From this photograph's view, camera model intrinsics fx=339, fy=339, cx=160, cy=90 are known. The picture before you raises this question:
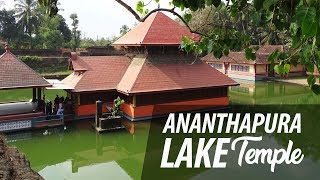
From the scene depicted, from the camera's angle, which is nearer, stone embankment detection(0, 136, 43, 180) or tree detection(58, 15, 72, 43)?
stone embankment detection(0, 136, 43, 180)

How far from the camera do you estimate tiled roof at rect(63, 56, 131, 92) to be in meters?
14.9

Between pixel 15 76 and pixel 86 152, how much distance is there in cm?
449

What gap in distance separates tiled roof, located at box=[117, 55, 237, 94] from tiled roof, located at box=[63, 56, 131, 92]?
1.41ft

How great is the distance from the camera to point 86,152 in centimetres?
1140

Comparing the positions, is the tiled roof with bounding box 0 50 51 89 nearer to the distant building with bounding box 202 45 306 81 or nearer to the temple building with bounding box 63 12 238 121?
the temple building with bounding box 63 12 238 121

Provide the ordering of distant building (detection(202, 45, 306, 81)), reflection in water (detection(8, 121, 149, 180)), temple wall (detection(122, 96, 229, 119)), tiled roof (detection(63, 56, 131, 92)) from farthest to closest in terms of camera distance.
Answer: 1. distant building (detection(202, 45, 306, 81))
2. tiled roof (detection(63, 56, 131, 92))
3. temple wall (detection(122, 96, 229, 119))
4. reflection in water (detection(8, 121, 149, 180))

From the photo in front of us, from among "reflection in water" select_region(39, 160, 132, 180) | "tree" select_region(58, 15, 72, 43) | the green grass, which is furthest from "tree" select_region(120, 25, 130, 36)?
"reflection in water" select_region(39, 160, 132, 180)

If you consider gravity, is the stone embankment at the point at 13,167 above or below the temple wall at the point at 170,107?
above

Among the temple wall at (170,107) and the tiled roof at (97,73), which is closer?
the temple wall at (170,107)

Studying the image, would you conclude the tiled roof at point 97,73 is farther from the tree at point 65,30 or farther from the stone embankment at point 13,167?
the tree at point 65,30

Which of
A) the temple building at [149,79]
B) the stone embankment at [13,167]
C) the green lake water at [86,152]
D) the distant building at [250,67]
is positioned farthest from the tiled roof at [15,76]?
the distant building at [250,67]

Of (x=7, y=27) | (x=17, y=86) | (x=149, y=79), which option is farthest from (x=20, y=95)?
(x=7, y=27)

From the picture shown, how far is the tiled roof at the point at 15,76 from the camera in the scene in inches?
509

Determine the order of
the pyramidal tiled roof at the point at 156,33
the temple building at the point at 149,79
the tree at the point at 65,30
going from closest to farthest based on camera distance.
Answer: the temple building at the point at 149,79 < the pyramidal tiled roof at the point at 156,33 < the tree at the point at 65,30
